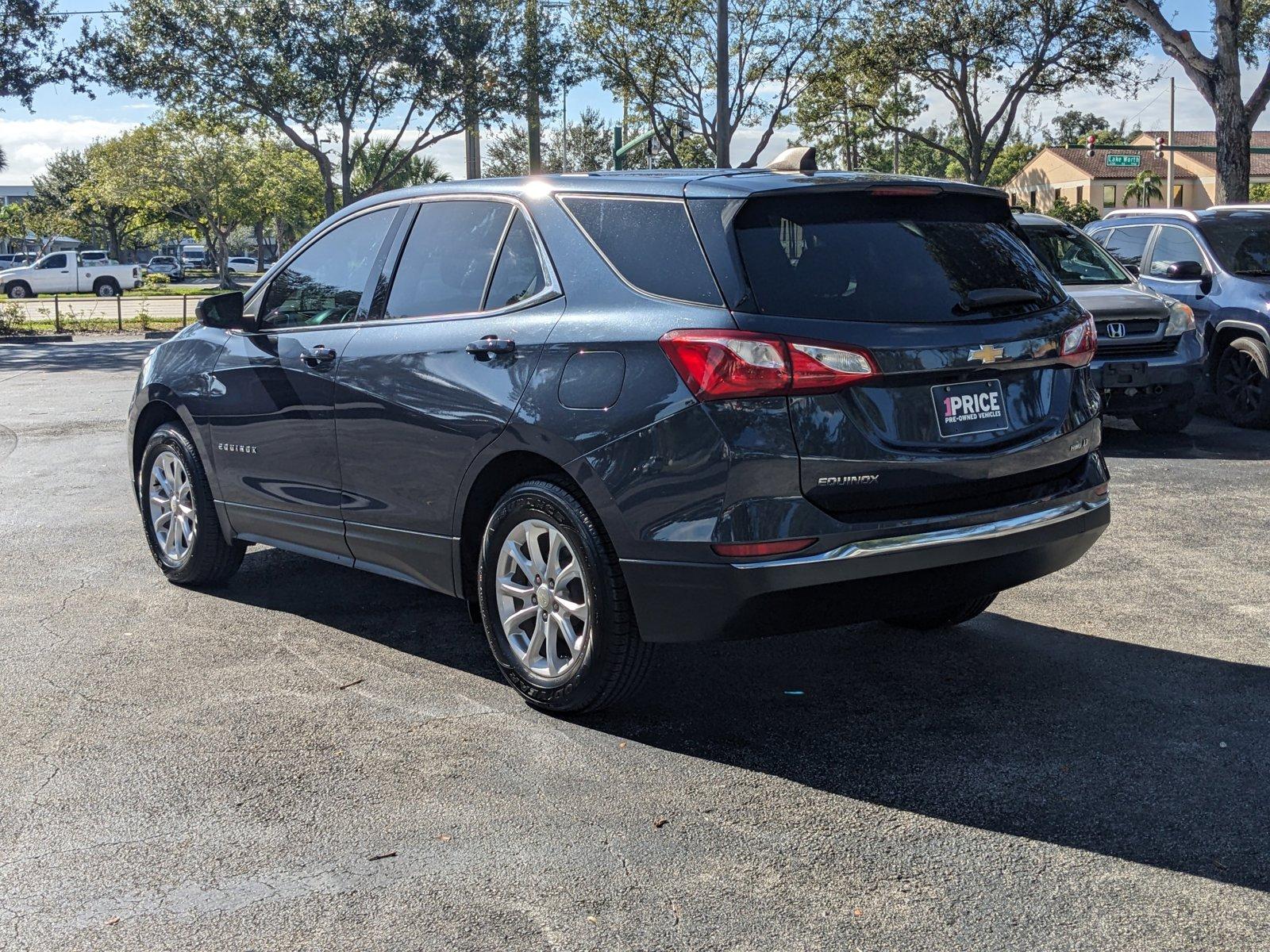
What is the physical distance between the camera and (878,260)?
4.39 meters

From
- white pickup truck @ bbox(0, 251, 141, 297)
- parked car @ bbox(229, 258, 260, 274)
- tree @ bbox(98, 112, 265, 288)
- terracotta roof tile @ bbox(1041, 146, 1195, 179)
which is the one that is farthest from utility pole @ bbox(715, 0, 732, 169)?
terracotta roof tile @ bbox(1041, 146, 1195, 179)

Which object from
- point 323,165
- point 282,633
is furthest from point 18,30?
point 282,633

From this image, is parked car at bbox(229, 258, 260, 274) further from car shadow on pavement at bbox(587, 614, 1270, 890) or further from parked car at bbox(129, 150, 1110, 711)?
car shadow on pavement at bbox(587, 614, 1270, 890)

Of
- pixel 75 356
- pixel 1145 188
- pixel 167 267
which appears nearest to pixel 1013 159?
pixel 1145 188

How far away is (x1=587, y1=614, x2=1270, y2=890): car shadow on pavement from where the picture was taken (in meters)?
3.81

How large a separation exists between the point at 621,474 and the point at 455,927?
1.52 m

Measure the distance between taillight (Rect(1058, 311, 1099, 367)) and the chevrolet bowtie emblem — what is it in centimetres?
36

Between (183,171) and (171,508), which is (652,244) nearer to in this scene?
(171,508)

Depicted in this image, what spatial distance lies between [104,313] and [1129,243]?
30118mm

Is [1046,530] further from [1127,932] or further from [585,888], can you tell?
[585,888]

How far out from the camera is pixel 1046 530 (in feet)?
15.0

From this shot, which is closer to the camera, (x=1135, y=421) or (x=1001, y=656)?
(x=1001, y=656)

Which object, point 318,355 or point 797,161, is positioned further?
point 318,355

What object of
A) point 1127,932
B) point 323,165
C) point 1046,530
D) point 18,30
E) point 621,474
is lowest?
point 1127,932
